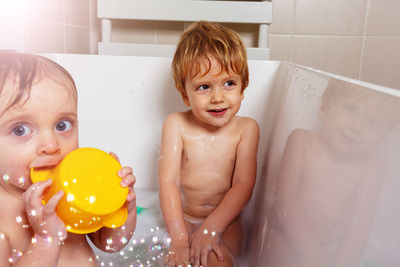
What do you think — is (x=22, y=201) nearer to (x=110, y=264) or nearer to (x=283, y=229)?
(x=110, y=264)

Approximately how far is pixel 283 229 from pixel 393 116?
0.33 metres

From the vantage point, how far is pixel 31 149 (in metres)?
0.56

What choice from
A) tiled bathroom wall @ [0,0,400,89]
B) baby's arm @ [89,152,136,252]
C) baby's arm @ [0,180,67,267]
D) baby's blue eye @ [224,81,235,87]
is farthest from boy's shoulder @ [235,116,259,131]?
tiled bathroom wall @ [0,0,400,89]

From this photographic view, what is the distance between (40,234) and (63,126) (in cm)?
16

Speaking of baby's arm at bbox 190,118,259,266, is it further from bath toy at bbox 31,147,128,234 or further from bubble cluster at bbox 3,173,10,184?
bubble cluster at bbox 3,173,10,184

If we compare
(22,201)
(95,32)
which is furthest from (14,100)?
(95,32)

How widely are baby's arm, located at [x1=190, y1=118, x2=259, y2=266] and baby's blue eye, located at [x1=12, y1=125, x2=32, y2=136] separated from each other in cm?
43

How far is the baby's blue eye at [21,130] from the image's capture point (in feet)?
1.83

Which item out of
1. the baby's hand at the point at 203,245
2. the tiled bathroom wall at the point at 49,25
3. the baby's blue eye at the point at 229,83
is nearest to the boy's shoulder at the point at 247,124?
the baby's blue eye at the point at 229,83

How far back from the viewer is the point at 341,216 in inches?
17.3

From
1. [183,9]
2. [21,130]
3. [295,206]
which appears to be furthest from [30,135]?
[183,9]

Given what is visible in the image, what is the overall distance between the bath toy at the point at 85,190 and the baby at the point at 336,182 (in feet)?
0.88

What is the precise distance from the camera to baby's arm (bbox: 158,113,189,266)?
0.83 meters

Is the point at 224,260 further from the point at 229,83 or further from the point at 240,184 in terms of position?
the point at 229,83
